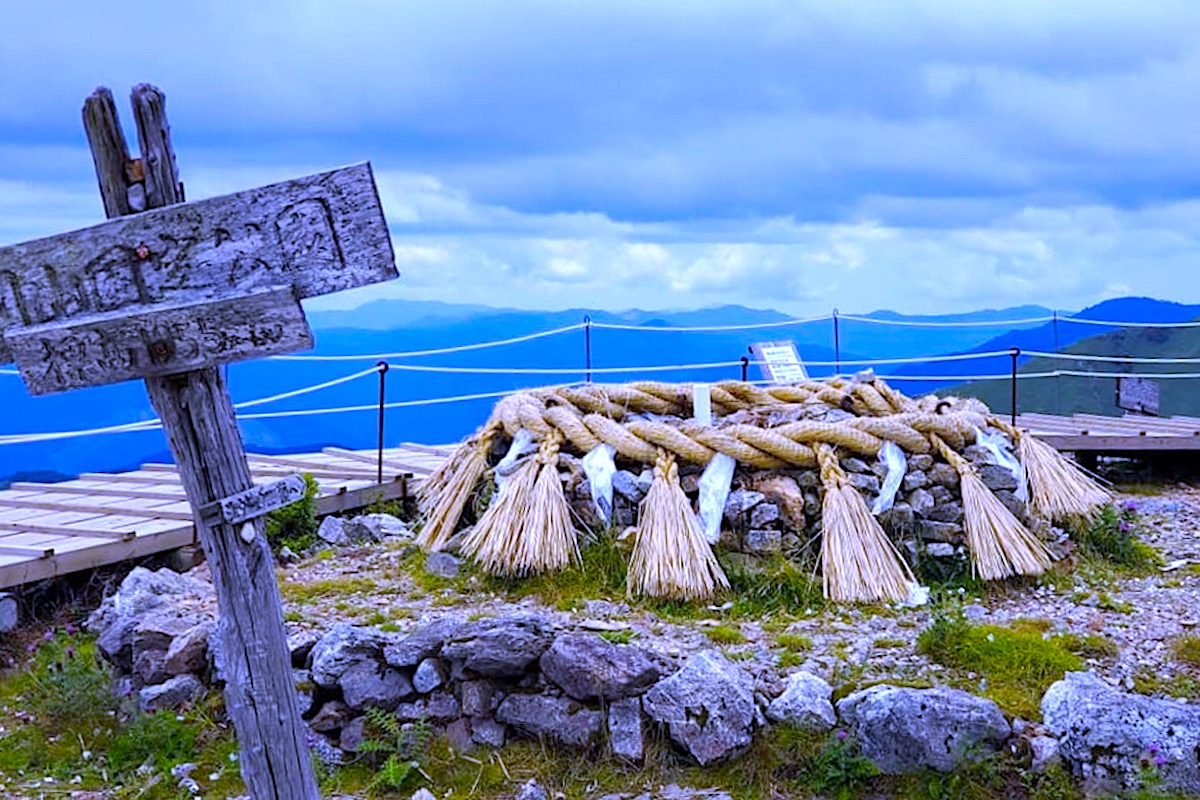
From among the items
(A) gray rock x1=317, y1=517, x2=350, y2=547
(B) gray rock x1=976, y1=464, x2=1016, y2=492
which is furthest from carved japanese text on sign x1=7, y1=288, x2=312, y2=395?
(A) gray rock x1=317, y1=517, x2=350, y2=547

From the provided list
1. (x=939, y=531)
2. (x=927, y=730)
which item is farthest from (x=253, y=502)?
(x=939, y=531)

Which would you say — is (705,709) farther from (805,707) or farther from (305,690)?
(305,690)

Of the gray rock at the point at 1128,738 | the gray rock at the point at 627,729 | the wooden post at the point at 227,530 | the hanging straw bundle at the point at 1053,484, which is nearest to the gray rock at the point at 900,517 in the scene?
the hanging straw bundle at the point at 1053,484

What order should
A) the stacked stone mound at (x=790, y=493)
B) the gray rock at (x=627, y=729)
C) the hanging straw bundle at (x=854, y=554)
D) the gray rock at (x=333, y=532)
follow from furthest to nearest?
1. the gray rock at (x=333, y=532)
2. the stacked stone mound at (x=790, y=493)
3. the hanging straw bundle at (x=854, y=554)
4. the gray rock at (x=627, y=729)

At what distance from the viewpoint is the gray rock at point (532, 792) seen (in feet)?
12.8

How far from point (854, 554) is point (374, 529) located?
284cm

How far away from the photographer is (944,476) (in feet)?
18.3

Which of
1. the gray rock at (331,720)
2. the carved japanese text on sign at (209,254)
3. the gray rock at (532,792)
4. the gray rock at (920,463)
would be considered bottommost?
the gray rock at (532,792)

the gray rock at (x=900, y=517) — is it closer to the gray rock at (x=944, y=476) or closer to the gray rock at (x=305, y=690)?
the gray rock at (x=944, y=476)

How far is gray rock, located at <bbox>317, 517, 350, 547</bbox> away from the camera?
21.9 ft

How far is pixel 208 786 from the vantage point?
13.9 ft

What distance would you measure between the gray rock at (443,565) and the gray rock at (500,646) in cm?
131

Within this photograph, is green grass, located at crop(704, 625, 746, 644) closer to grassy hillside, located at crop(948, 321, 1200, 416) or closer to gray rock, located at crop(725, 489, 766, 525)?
gray rock, located at crop(725, 489, 766, 525)

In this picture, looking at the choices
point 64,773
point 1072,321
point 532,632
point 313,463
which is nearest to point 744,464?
point 532,632
